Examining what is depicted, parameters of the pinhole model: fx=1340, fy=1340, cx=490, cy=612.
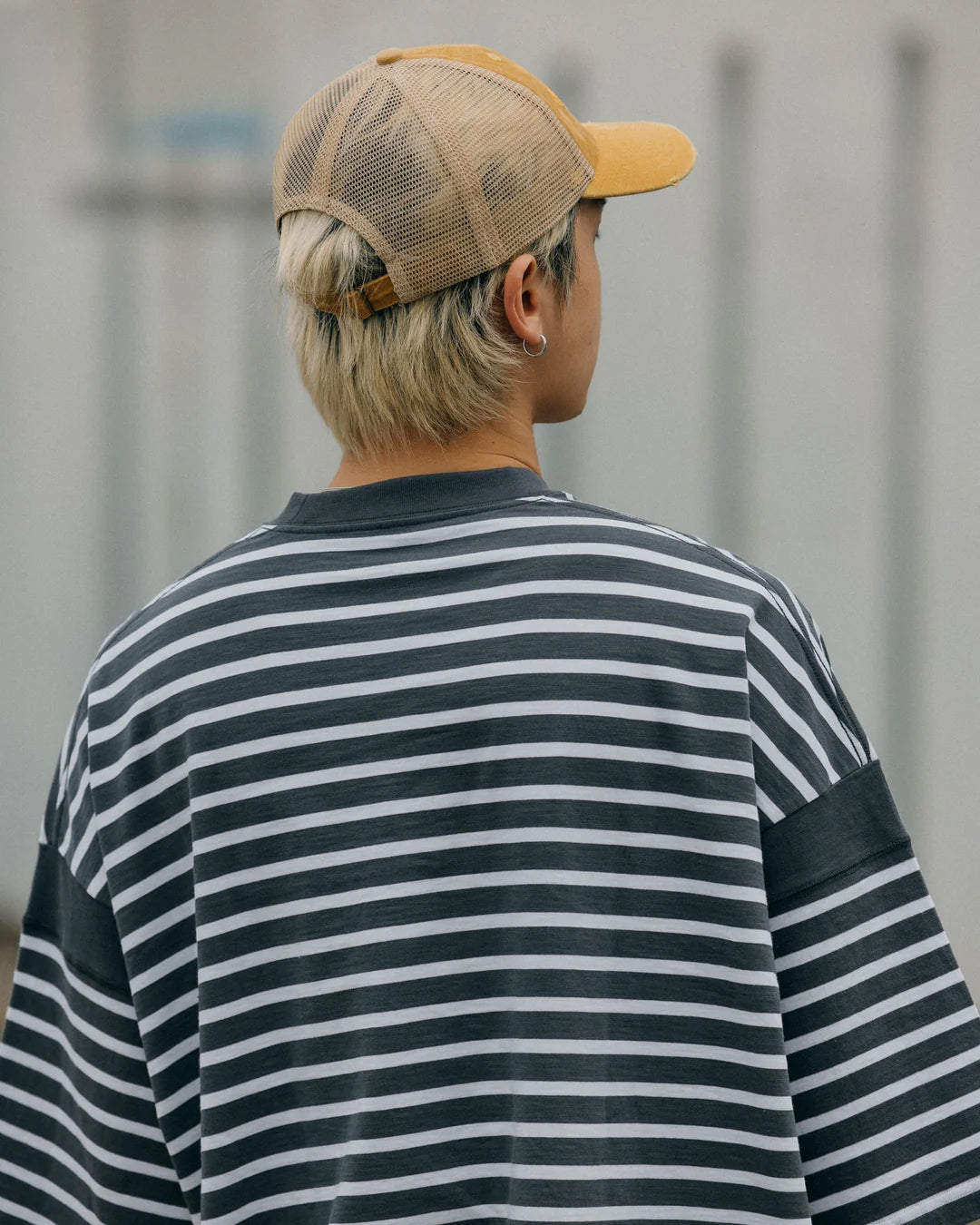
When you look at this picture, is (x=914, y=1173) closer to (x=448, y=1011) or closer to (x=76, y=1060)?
(x=448, y=1011)

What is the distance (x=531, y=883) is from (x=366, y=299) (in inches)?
16.9

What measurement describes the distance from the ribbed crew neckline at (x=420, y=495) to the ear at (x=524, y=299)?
0.33ft

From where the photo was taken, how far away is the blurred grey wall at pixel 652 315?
2818mm

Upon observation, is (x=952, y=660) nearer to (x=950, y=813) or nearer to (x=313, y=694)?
(x=950, y=813)

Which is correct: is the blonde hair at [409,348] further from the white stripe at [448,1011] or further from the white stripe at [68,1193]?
the white stripe at [68,1193]

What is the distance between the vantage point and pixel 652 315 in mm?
2875

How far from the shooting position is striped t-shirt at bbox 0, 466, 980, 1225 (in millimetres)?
863

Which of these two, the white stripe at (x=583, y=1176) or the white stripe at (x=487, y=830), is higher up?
the white stripe at (x=487, y=830)

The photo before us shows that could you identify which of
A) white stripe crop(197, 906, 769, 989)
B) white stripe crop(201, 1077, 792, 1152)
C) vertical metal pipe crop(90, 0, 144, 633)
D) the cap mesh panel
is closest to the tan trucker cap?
the cap mesh panel

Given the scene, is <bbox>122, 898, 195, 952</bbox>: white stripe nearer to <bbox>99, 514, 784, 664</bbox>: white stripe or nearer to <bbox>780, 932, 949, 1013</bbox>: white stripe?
<bbox>99, 514, 784, 664</bbox>: white stripe

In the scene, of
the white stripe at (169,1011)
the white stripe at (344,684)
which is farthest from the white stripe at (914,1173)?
the white stripe at (169,1011)

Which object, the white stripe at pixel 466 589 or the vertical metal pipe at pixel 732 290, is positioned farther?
the vertical metal pipe at pixel 732 290

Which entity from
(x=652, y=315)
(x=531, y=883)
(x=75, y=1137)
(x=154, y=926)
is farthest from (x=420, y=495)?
(x=652, y=315)

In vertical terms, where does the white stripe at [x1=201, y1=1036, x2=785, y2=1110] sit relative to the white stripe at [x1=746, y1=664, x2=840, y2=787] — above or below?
below
